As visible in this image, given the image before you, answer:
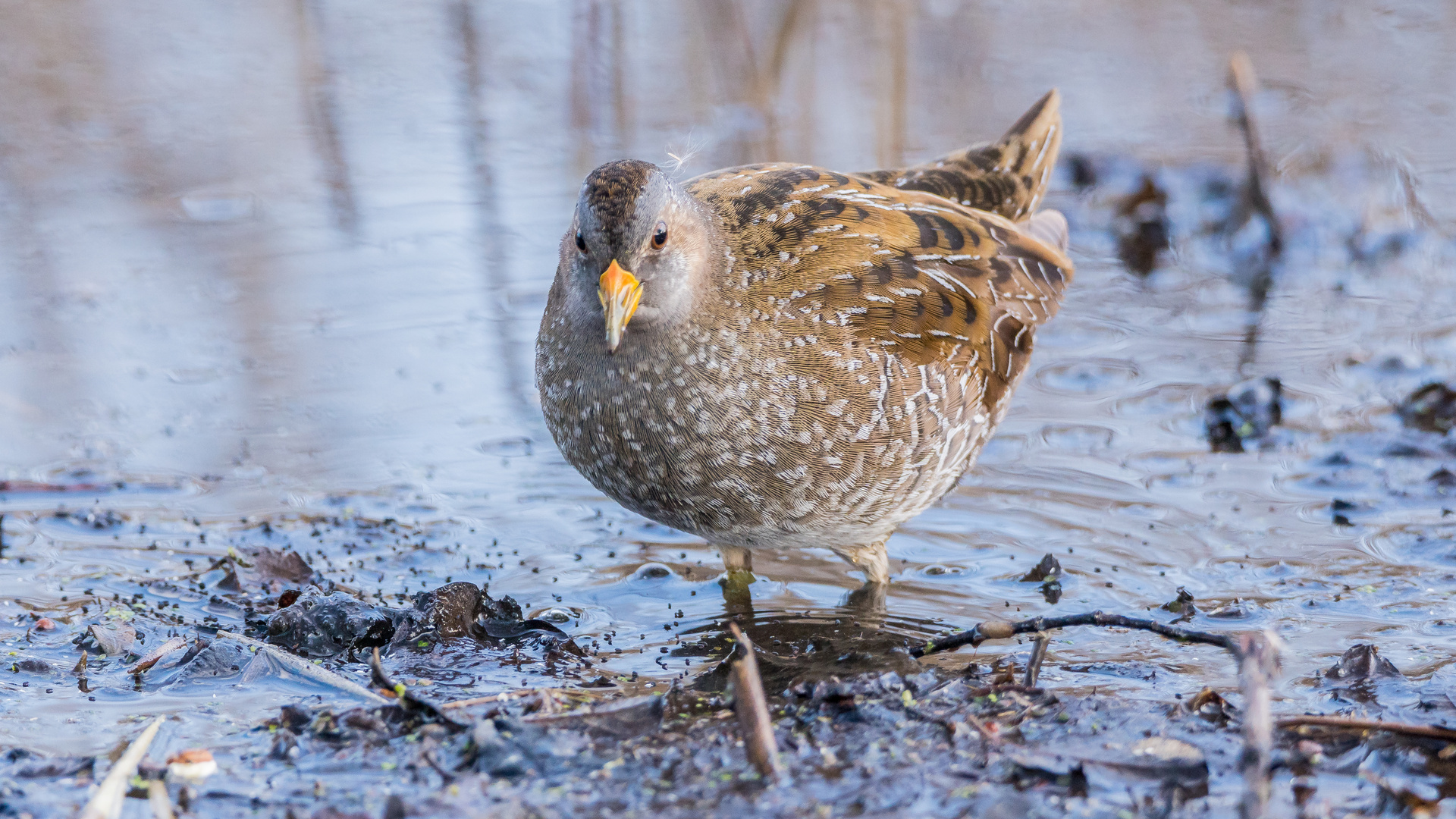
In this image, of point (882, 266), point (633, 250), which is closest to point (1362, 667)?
point (882, 266)

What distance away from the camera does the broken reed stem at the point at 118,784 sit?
123 inches

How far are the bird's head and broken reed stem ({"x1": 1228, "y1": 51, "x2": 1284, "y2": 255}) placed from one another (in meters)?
4.37

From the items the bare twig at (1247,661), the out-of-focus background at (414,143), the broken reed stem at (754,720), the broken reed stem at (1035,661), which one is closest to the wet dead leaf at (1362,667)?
the bare twig at (1247,661)

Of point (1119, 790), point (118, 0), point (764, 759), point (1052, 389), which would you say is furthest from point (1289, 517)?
point (118, 0)

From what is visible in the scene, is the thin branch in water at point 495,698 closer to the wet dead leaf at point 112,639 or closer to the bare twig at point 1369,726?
the wet dead leaf at point 112,639

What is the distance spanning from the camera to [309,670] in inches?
164

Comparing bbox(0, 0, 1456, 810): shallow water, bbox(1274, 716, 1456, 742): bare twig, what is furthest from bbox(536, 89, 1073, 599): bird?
bbox(1274, 716, 1456, 742): bare twig

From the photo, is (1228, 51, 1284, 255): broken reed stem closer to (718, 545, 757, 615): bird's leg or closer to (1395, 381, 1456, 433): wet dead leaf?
(1395, 381, 1456, 433): wet dead leaf

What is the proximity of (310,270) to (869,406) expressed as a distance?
410 centimetres

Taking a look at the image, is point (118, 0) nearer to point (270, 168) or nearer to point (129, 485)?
point (270, 168)

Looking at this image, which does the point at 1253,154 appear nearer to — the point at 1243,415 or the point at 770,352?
the point at 1243,415

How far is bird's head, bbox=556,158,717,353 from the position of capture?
421 centimetres

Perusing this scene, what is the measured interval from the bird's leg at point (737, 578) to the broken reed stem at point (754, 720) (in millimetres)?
1576

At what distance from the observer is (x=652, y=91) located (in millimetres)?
10039
